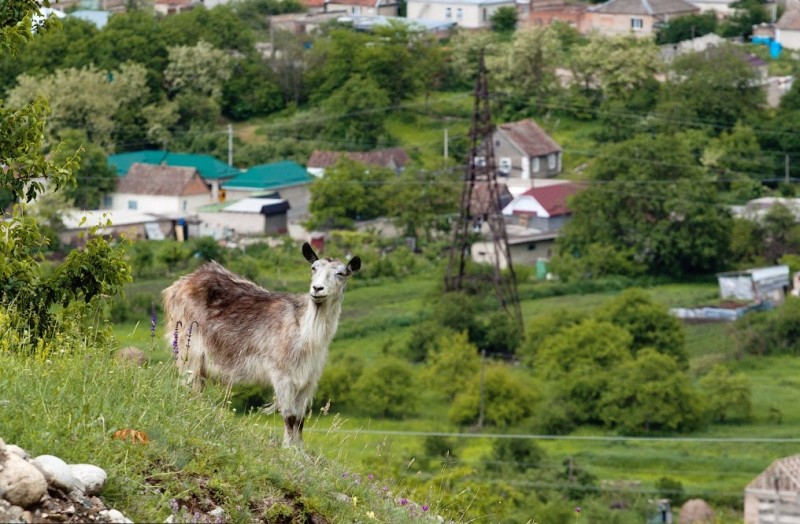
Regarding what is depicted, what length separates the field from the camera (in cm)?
3027

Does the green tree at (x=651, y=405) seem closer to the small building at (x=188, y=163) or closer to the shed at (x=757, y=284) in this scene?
the shed at (x=757, y=284)

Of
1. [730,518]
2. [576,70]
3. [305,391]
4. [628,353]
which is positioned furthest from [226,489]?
[576,70]

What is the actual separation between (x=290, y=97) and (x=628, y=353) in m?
28.8

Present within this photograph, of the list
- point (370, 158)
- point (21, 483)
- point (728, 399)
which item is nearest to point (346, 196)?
point (370, 158)

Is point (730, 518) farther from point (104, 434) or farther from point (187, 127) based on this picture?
point (187, 127)

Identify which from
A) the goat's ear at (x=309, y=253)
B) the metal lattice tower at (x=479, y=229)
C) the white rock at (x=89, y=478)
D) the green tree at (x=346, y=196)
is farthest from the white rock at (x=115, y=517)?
the green tree at (x=346, y=196)

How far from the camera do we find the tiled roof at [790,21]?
2685 inches

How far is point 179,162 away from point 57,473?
173 ft

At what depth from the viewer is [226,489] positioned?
782 centimetres

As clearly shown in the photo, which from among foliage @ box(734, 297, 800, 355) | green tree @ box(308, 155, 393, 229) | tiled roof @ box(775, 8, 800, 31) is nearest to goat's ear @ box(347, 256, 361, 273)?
foliage @ box(734, 297, 800, 355)

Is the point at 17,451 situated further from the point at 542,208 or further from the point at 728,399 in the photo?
the point at 542,208

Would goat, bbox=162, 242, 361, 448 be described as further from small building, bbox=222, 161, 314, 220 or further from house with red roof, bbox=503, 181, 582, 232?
small building, bbox=222, 161, 314, 220

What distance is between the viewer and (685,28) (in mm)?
70375

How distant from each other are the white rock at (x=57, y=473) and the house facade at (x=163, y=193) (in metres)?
49.2
